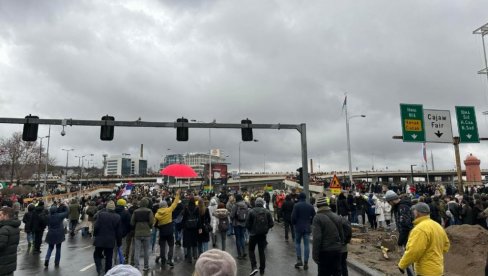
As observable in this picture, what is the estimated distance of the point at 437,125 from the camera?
21.3 meters

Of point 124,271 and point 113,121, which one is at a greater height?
point 113,121

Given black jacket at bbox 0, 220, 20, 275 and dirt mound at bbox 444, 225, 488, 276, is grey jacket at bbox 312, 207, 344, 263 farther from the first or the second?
black jacket at bbox 0, 220, 20, 275

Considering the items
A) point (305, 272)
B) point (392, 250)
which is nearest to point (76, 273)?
point (305, 272)

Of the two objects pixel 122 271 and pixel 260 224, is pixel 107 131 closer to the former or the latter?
pixel 260 224

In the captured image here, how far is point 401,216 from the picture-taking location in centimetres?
784

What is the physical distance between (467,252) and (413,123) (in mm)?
13022

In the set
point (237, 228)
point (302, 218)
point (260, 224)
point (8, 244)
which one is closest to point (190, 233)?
point (237, 228)

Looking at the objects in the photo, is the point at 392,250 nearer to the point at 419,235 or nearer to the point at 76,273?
the point at 419,235

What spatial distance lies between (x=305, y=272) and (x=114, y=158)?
197m

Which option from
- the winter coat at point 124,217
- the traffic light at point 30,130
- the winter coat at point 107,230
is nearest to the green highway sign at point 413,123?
the winter coat at point 124,217

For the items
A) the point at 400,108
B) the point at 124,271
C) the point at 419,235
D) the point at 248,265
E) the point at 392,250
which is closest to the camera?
the point at 124,271

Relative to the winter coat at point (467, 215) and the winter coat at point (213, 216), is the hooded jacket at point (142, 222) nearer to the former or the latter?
the winter coat at point (213, 216)

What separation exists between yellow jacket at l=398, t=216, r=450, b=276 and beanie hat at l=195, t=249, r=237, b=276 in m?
3.64

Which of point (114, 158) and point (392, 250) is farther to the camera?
point (114, 158)
